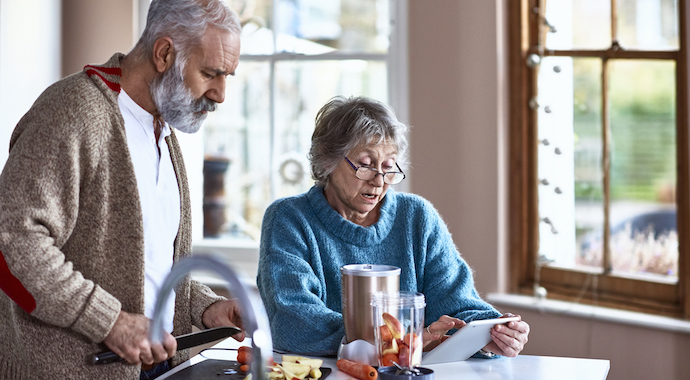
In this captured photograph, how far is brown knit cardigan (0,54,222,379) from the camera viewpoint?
49.5 inches

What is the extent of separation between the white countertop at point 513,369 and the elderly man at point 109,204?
183 millimetres

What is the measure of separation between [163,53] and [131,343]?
1.98ft

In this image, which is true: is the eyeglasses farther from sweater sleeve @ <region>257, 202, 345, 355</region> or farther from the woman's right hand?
the woman's right hand

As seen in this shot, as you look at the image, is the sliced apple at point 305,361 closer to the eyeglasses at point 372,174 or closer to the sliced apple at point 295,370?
the sliced apple at point 295,370

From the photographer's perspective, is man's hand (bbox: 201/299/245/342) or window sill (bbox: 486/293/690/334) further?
window sill (bbox: 486/293/690/334)

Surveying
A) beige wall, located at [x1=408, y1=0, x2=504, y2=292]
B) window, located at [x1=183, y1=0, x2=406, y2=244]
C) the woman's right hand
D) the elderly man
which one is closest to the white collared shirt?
the elderly man

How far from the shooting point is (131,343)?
1327 mm

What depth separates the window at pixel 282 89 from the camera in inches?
128

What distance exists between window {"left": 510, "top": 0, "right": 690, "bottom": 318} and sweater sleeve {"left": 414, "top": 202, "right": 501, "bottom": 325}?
103cm

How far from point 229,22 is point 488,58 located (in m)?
1.57

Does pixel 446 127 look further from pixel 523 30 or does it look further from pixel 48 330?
pixel 48 330

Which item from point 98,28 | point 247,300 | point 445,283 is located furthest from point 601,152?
point 98,28

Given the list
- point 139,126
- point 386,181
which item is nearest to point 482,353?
point 386,181

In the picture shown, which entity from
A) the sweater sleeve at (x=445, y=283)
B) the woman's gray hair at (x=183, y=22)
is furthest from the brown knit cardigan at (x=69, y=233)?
the sweater sleeve at (x=445, y=283)
